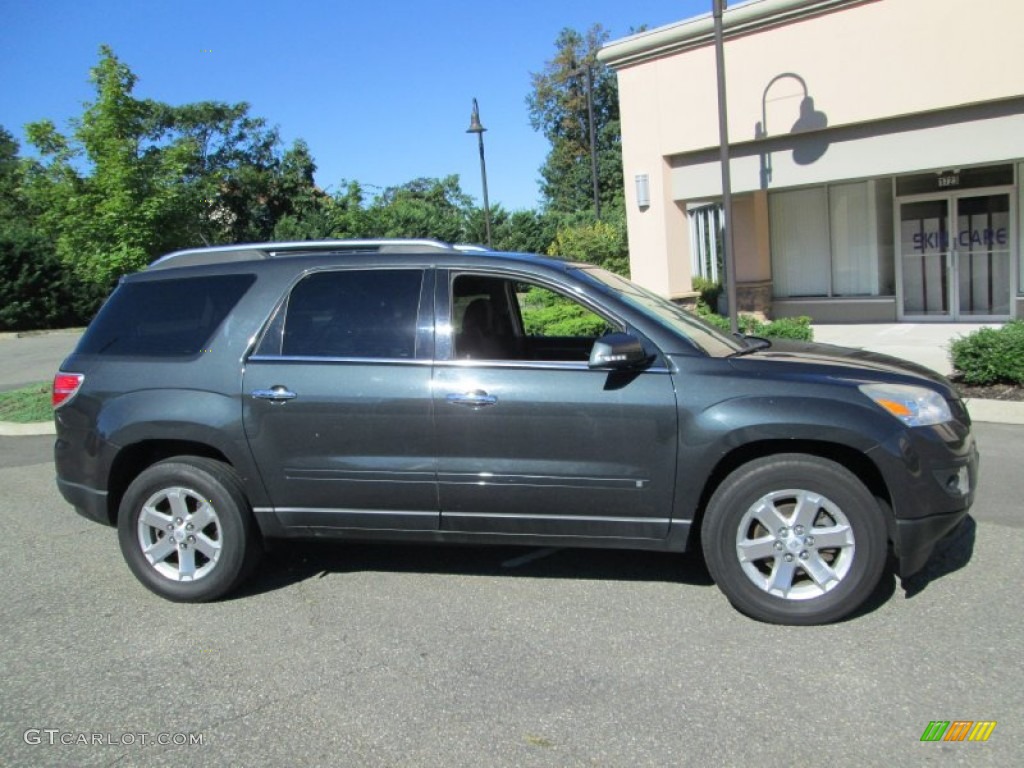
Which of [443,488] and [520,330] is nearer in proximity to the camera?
[443,488]

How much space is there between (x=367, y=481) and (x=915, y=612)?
277 cm

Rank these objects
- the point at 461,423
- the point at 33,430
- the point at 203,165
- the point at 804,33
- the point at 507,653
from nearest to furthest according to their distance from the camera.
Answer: the point at 507,653 → the point at 461,423 → the point at 33,430 → the point at 804,33 → the point at 203,165

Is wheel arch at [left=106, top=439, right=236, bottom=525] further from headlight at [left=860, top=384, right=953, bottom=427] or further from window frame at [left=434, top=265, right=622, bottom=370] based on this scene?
headlight at [left=860, top=384, right=953, bottom=427]

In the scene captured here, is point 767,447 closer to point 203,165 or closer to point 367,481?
point 367,481

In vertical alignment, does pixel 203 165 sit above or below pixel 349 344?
above

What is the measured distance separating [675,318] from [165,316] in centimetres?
288

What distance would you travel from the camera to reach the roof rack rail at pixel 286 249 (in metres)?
4.64

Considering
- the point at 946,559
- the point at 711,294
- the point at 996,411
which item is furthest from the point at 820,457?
the point at 711,294

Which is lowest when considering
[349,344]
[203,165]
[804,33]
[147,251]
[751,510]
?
[751,510]

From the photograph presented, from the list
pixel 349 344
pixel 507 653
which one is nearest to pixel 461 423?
pixel 349 344

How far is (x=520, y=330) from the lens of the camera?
5.60 meters

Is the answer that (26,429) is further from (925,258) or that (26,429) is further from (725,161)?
(925,258)

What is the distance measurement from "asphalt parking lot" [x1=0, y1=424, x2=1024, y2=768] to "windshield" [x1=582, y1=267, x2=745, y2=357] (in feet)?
4.23

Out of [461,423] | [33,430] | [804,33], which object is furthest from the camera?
[804,33]
